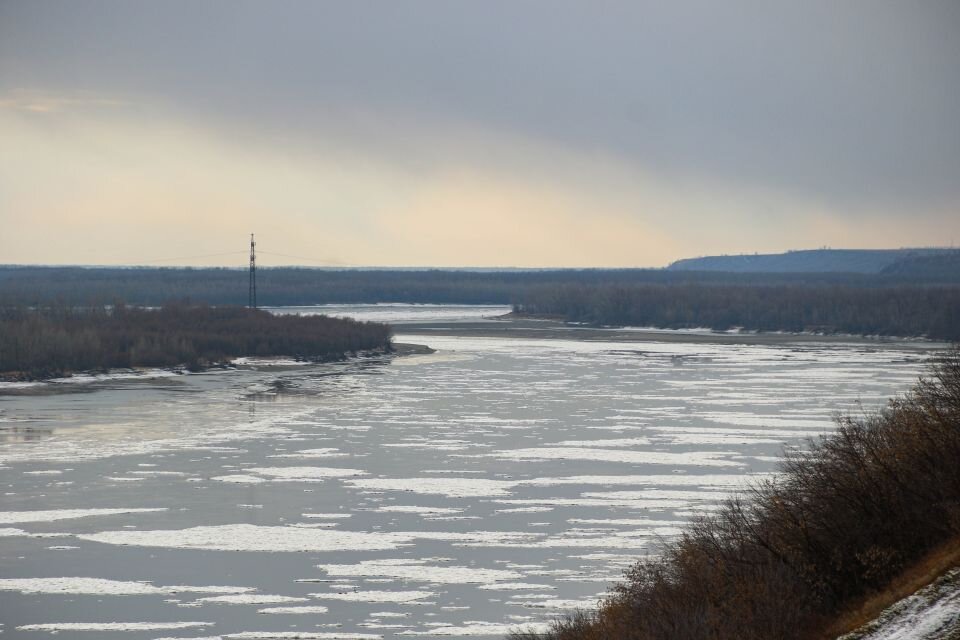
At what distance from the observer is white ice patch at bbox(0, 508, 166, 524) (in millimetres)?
23719

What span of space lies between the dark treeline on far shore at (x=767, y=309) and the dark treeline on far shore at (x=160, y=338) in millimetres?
41678

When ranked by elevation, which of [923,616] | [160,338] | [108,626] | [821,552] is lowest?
[108,626]

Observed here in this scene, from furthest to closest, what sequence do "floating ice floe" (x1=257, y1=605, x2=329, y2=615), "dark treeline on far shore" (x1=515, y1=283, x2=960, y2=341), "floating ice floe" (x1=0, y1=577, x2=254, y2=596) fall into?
"dark treeline on far shore" (x1=515, y1=283, x2=960, y2=341), "floating ice floe" (x1=0, y1=577, x2=254, y2=596), "floating ice floe" (x1=257, y1=605, x2=329, y2=615)

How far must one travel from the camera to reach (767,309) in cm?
11644

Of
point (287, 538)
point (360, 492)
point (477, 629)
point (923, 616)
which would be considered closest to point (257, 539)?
point (287, 538)

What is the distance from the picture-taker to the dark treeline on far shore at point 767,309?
101m

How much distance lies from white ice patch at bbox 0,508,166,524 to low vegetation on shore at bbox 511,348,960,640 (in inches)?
474

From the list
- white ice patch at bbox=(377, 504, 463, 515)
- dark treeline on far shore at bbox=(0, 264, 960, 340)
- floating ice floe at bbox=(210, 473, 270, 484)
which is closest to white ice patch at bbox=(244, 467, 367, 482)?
floating ice floe at bbox=(210, 473, 270, 484)

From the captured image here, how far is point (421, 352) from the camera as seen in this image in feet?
236

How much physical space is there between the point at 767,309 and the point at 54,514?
9818 centimetres

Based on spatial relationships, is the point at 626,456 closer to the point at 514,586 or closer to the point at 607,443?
the point at 607,443

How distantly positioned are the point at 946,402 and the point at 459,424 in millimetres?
24308

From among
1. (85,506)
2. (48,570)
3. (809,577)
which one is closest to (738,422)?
(85,506)

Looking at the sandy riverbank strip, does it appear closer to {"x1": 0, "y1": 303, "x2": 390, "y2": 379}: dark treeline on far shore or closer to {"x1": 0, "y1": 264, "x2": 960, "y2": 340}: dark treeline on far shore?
{"x1": 0, "y1": 264, "x2": 960, "y2": 340}: dark treeline on far shore
